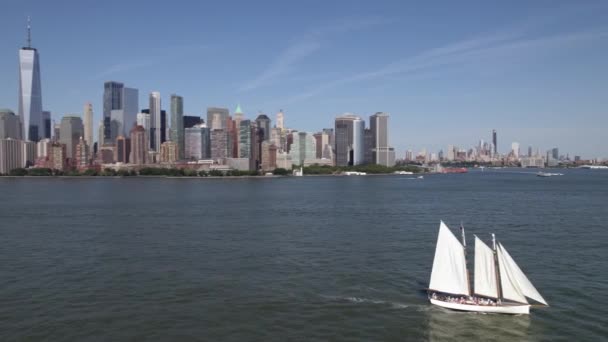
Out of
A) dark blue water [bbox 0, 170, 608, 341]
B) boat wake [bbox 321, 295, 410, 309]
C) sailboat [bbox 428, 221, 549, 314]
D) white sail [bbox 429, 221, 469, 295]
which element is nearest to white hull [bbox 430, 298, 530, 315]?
sailboat [bbox 428, 221, 549, 314]

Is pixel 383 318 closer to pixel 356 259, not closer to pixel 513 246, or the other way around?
→ pixel 356 259

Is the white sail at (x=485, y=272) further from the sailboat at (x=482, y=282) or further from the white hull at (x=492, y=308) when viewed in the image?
the white hull at (x=492, y=308)

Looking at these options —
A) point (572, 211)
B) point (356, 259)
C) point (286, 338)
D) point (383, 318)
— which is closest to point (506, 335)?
point (383, 318)

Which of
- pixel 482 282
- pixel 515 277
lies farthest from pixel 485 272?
pixel 515 277

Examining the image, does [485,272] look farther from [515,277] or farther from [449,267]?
[449,267]

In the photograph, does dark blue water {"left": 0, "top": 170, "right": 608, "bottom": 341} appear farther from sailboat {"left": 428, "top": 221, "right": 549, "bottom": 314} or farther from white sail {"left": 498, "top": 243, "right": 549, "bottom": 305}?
white sail {"left": 498, "top": 243, "right": 549, "bottom": 305}
